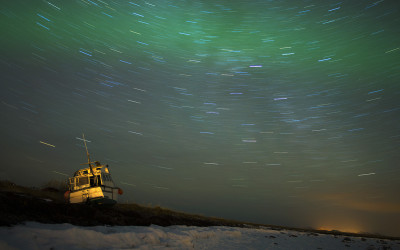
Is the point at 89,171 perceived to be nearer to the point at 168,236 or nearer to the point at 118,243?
the point at 168,236

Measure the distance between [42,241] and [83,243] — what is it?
115 cm

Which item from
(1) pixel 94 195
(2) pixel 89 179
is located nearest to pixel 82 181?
(2) pixel 89 179

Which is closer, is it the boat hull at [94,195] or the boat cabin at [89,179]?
the boat hull at [94,195]

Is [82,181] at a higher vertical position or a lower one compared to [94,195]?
higher

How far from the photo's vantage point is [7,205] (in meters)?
8.98

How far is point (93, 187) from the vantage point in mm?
21828

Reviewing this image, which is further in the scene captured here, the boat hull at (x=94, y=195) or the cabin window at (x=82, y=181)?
the cabin window at (x=82, y=181)

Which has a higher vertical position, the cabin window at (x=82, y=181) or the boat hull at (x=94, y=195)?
the cabin window at (x=82, y=181)

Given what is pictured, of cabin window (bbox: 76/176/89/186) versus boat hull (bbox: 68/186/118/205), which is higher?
cabin window (bbox: 76/176/89/186)

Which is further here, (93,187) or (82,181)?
(82,181)

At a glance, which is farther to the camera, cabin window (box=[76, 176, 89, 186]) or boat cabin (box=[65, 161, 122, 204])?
cabin window (box=[76, 176, 89, 186])

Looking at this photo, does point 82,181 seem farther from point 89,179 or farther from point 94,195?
point 94,195

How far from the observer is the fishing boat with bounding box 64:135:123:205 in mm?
21453

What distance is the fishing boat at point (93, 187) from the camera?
21.5 meters
